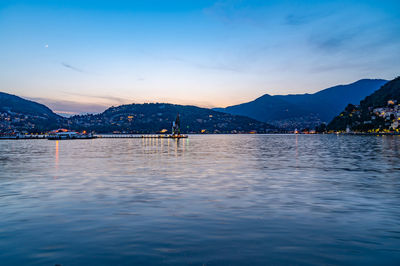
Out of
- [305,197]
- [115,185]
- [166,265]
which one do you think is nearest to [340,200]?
[305,197]

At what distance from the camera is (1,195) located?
18.8 meters

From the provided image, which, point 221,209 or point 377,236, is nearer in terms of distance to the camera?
point 377,236

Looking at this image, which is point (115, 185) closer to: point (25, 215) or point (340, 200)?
point (25, 215)

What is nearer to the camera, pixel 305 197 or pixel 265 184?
pixel 305 197

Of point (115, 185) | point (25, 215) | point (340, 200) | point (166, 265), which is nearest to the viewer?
point (166, 265)

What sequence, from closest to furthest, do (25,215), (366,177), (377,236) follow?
(377,236) → (25,215) → (366,177)

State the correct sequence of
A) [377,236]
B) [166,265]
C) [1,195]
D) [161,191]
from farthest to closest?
1. [161,191]
2. [1,195]
3. [377,236]
4. [166,265]

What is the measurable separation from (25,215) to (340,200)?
15869mm

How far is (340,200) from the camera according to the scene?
1717cm

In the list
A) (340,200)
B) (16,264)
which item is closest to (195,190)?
(340,200)

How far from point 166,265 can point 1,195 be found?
1543cm

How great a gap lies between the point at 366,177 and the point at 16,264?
26.8m

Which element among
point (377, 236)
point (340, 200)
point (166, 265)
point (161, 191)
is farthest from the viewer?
point (161, 191)

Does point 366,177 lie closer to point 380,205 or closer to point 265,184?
point 265,184
